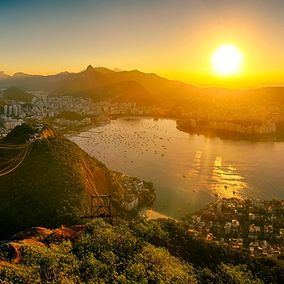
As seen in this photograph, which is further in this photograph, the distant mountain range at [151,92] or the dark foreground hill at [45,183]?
the distant mountain range at [151,92]

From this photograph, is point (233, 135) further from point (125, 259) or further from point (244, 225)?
point (125, 259)

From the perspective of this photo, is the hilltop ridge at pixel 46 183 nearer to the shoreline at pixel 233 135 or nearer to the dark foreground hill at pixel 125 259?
the dark foreground hill at pixel 125 259

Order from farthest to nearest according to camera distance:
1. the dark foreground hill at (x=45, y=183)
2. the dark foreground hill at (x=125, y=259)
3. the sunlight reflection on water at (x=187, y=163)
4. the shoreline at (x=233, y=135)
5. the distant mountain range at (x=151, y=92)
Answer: the distant mountain range at (x=151, y=92), the shoreline at (x=233, y=135), the sunlight reflection on water at (x=187, y=163), the dark foreground hill at (x=45, y=183), the dark foreground hill at (x=125, y=259)

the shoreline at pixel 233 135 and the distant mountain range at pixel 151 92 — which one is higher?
the distant mountain range at pixel 151 92

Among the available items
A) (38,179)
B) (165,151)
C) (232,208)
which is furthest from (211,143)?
(38,179)

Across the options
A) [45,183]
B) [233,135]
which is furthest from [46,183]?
[233,135]

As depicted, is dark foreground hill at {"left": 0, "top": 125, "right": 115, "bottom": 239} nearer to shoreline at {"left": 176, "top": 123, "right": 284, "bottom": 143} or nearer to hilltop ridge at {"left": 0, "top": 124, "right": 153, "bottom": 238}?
hilltop ridge at {"left": 0, "top": 124, "right": 153, "bottom": 238}

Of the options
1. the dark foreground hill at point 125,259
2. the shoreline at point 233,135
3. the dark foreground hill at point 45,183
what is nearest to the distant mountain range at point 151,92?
the shoreline at point 233,135
